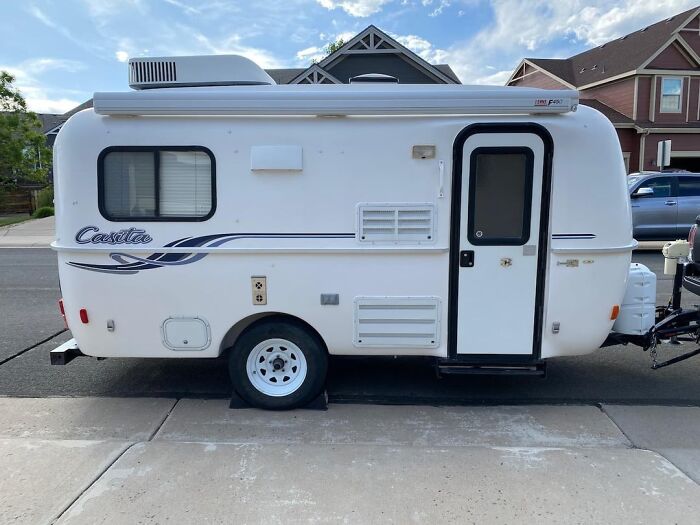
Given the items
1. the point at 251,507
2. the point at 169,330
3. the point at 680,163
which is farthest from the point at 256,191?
the point at 680,163

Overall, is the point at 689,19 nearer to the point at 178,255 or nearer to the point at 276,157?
the point at 276,157

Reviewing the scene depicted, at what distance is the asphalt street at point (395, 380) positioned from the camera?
5.01 metres

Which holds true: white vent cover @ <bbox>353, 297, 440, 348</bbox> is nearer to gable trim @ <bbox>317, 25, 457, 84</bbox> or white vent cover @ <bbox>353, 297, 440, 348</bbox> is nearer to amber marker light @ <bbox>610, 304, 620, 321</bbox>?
amber marker light @ <bbox>610, 304, 620, 321</bbox>

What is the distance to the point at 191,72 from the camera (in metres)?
4.82

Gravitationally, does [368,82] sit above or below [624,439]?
above

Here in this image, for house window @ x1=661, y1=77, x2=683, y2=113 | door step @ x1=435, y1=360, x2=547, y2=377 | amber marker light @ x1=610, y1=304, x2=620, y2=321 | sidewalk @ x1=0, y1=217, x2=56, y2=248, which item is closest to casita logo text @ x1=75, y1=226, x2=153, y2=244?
door step @ x1=435, y1=360, x2=547, y2=377

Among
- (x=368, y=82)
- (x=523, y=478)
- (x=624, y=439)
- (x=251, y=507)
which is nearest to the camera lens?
(x=251, y=507)

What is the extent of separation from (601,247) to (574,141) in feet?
2.74

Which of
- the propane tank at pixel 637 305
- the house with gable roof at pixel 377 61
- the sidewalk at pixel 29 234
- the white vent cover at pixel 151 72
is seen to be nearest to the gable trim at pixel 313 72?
the house with gable roof at pixel 377 61

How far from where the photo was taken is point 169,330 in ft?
14.9

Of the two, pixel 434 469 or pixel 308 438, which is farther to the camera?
pixel 308 438

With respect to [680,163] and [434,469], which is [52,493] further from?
[680,163]

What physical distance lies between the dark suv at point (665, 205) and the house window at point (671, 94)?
12.6 meters

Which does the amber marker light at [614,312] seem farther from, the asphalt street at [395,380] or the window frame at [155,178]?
the window frame at [155,178]
